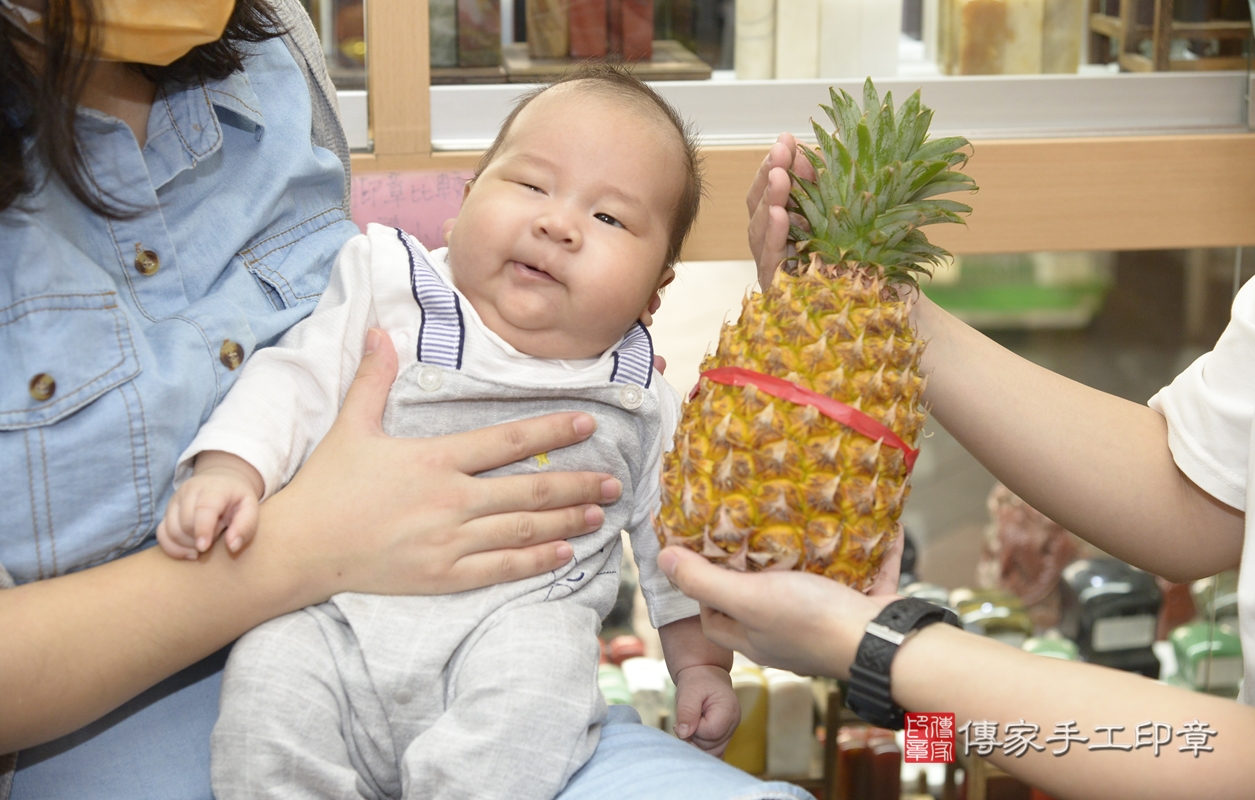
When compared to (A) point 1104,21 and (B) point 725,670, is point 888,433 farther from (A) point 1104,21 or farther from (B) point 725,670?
(A) point 1104,21

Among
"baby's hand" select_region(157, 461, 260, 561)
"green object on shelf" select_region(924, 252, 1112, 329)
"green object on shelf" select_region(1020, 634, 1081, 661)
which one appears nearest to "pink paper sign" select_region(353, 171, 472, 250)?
"baby's hand" select_region(157, 461, 260, 561)

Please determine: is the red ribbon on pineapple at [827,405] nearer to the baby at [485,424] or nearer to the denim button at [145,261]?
the baby at [485,424]

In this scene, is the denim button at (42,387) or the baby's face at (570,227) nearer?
the denim button at (42,387)

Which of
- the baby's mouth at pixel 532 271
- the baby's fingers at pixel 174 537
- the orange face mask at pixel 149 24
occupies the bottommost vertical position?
the baby's fingers at pixel 174 537

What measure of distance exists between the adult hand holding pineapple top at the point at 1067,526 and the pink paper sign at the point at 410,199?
0.73 metres

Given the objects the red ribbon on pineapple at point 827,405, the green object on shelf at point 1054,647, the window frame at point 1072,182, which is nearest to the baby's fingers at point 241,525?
the red ribbon on pineapple at point 827,405

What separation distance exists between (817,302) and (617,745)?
0.58m

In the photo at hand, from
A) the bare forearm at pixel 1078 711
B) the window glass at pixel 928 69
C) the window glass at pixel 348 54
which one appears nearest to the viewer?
the bare forearm at pixel 1078 711

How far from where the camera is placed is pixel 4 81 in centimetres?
112

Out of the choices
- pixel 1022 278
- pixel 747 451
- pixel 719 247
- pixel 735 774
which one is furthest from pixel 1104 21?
pixel 735 774

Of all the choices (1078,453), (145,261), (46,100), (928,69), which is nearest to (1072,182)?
(928,69)

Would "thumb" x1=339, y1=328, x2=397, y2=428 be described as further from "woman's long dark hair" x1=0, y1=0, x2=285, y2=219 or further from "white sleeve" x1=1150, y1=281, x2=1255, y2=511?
"white sleeve" x1=1150, y1=281, x2=1255, y2=511

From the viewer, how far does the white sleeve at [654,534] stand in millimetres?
1511

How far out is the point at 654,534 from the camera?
1.54m
